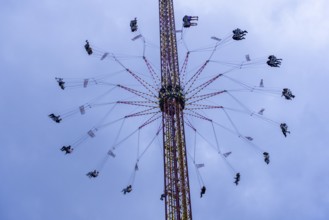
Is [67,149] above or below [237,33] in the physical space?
below

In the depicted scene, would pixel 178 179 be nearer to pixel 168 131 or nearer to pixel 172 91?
pixel 168 131

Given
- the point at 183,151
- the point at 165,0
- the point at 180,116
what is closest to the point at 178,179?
the point at 183,151

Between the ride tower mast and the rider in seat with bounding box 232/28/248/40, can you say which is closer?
the ride tower mast

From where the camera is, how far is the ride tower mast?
6356 centimetres

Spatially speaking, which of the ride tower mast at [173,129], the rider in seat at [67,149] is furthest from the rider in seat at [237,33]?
the rider in seat at [67,149]

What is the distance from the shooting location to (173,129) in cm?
6806

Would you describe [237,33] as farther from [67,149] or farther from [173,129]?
[67,149]

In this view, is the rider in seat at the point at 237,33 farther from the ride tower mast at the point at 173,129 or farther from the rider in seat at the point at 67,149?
the rider in seat at the point at 67,149

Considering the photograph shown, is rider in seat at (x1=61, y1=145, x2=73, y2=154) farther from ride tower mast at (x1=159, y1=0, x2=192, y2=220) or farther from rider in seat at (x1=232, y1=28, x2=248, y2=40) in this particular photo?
rider in seat at (x1=232, y1=28, x2=248, y2=40)

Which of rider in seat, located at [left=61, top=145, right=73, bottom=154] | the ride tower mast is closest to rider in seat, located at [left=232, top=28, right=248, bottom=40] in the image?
the ride tower mast

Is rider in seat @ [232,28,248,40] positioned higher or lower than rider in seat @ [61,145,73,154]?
higher

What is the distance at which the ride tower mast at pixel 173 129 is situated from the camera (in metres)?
63.6

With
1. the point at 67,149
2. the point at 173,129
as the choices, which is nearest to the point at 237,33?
the point at 173,129

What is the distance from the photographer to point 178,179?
65.1 meters
